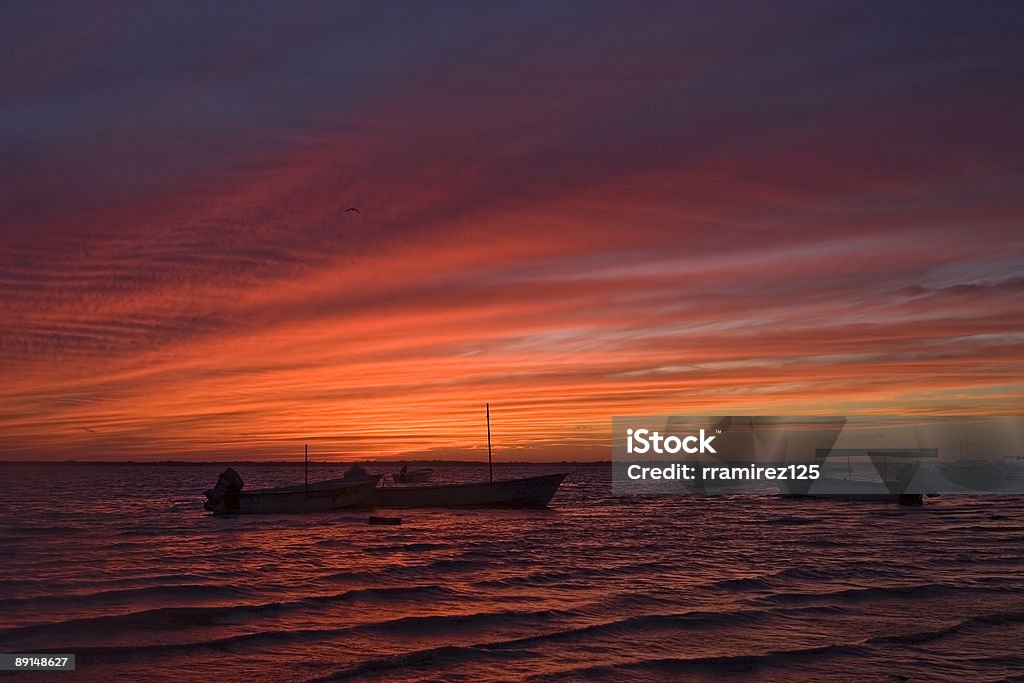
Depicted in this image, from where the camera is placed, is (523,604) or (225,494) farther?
(225,494)

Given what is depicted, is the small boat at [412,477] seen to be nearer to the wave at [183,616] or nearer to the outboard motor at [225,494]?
the outboard motor at [225,494]

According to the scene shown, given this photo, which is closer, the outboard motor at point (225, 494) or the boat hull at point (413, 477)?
the outboard motor at point (225, 494)

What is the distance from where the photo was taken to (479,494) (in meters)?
70.1

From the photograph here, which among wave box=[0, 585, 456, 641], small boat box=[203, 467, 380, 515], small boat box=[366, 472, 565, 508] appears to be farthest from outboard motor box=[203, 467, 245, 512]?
wave box=[0, 585, 456, 641]

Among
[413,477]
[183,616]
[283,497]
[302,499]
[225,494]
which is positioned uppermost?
[225,494]

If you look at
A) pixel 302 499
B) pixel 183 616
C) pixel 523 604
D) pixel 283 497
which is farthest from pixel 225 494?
pixel 523 604

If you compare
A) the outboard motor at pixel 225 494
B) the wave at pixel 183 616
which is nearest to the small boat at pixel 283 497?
the outboard motor at pixel 225 494

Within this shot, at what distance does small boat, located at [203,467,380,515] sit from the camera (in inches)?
2618

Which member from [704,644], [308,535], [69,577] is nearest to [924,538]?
[704,644]

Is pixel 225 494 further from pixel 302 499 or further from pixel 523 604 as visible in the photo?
pixel 523 604

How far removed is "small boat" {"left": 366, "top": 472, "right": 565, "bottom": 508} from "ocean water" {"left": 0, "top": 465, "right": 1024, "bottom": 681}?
19.3 meters

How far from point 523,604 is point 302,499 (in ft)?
160

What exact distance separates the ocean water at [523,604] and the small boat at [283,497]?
642 inches

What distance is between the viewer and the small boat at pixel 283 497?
6650 cm
